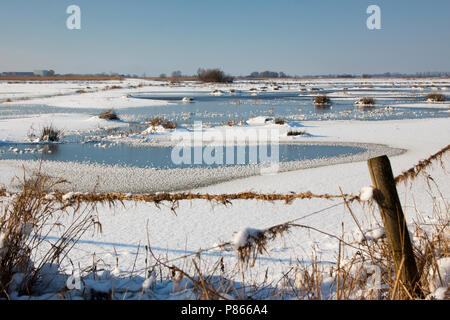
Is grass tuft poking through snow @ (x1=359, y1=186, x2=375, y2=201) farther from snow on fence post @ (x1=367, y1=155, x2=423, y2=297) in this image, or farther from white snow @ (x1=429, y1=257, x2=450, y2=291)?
white snow @ (x1=429, y1=257, x2=450, y2=291)

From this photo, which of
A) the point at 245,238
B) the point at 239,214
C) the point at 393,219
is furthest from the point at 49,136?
the point at 393,219

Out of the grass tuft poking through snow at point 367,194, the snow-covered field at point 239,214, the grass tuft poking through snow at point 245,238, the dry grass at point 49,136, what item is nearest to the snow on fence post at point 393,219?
the grass tuft poking through snow at point 367,194

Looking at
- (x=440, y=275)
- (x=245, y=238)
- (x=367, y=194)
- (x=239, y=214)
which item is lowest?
(x=239, y=214)

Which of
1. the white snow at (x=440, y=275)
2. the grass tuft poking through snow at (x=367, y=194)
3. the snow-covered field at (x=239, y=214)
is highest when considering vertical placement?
the grass tuft poking through snow at (x=367, y=194)

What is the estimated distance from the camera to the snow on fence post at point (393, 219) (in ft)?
6.33

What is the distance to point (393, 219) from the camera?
1971mm

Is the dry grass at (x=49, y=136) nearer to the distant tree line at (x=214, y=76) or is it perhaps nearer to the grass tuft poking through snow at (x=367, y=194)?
the grass tuft poking through snow at (x=367, y=194)

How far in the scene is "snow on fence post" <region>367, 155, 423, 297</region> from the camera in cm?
193

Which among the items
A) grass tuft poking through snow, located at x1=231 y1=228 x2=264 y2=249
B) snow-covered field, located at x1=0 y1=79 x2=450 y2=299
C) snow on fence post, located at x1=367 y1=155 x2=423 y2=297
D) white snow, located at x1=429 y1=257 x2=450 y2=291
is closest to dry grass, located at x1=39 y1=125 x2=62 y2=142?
snow-covered field, located at x1=0 y1=79 x2=450 y2=299

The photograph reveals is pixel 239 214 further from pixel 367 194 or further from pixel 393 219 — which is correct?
pixel 367 194
